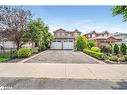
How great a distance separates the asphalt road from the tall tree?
42.1ft

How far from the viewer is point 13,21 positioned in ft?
68.2

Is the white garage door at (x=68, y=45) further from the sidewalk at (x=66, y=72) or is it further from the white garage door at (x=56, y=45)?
the sidewalk at (x=66, y=72)

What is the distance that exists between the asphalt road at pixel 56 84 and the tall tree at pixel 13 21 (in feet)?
42.1

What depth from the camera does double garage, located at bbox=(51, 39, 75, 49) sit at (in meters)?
41.8

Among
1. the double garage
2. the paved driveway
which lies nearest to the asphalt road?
the paved driveway

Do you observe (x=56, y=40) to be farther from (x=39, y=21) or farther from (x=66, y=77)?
(x=66, y=77)

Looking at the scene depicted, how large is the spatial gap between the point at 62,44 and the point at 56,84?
1395 inches

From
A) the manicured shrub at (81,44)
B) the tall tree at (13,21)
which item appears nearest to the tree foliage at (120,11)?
the tall tree at (13,21)

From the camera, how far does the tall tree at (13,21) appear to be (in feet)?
67.2

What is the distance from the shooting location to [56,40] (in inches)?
1715

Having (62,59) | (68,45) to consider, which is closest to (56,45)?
(68,45)

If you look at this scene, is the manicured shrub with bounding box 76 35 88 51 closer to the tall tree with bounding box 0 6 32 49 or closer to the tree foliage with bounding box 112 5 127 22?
the tall tree with bounding box 0 6 32 49
